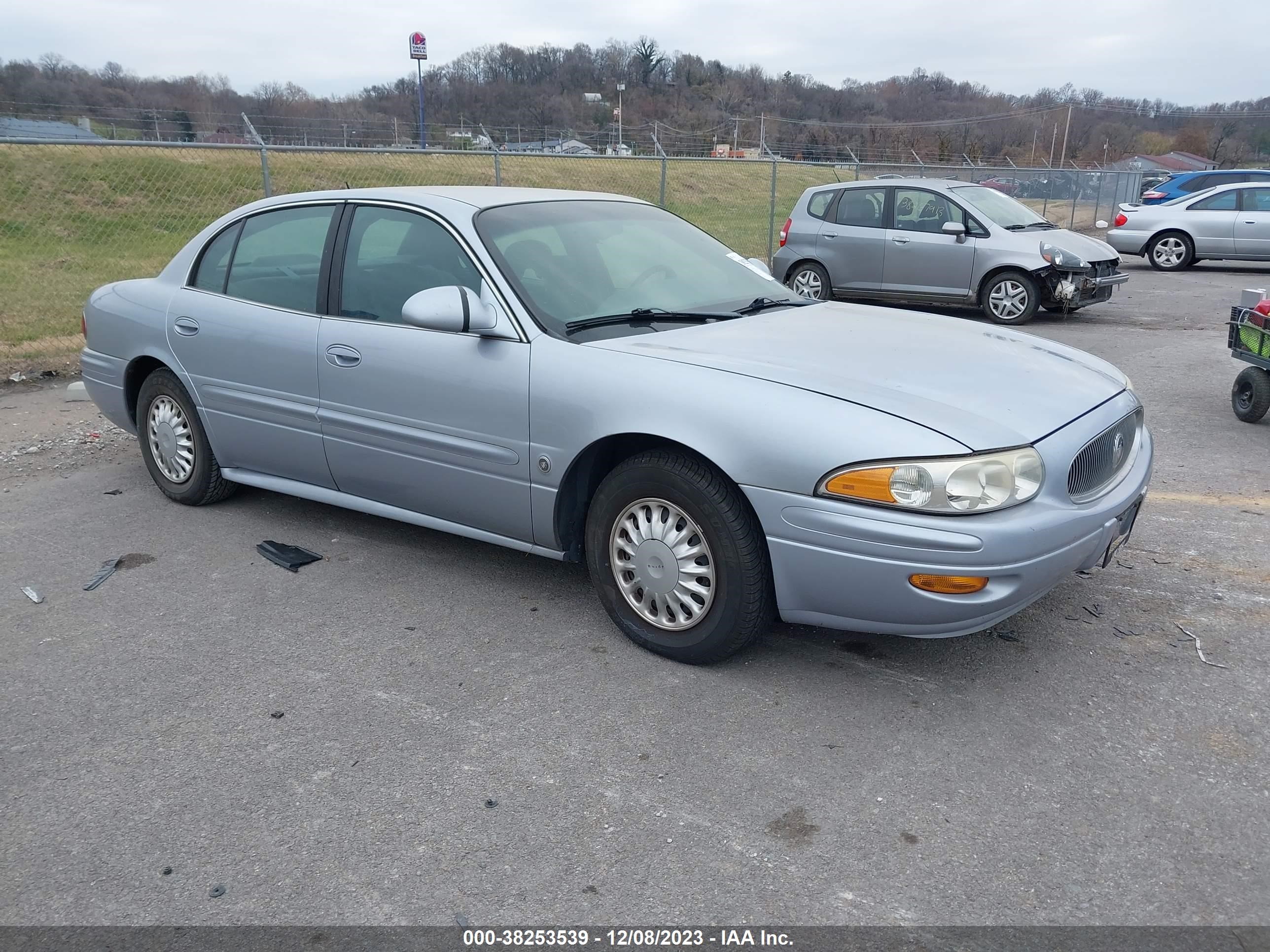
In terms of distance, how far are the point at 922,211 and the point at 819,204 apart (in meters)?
1.36

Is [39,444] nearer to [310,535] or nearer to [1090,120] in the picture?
[310,535]

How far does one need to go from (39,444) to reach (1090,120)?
274 feet

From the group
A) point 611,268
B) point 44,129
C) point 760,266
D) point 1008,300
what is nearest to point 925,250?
point 1008,300

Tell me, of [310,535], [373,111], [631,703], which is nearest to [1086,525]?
[631,703]

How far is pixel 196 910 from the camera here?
7.71 ft

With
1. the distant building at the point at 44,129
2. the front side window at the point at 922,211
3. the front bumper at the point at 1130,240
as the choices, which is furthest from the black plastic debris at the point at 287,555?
the front bumper at the point at 1130,240

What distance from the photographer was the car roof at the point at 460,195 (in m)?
4.25

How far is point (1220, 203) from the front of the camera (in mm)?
16891

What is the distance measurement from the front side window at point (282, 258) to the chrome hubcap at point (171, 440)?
0.74 meters

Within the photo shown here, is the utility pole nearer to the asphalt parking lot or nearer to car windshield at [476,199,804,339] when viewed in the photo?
car windshield at [476,199,804,339]

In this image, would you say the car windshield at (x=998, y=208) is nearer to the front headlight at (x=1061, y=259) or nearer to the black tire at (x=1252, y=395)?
the front headlight at (x=1061, y=259)

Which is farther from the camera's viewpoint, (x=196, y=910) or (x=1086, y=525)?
(x=1086, y=525)

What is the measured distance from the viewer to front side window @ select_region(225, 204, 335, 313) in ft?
14.6

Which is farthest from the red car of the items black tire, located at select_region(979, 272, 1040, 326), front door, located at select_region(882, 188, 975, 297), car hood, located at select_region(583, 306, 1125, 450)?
A: car hood, located at select_region(583, 306, 1125, 450)
